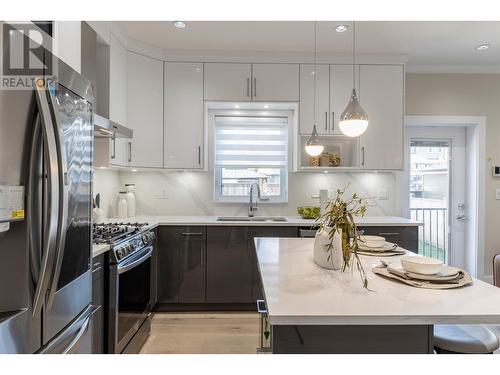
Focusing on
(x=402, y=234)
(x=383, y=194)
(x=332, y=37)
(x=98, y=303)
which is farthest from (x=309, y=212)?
(x=98, y=303)

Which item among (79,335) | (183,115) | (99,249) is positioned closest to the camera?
(79,335)

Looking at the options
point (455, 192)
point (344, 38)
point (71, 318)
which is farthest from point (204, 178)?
point (455, 192)

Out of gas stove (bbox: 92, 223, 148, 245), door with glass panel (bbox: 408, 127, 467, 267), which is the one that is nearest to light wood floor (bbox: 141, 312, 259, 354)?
gas stove (bbox: 92, 223, 148, 245)

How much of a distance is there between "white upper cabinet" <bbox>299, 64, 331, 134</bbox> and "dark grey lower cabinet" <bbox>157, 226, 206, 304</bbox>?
1.60 m

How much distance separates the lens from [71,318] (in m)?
1.41

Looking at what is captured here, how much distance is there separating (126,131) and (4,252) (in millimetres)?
1631

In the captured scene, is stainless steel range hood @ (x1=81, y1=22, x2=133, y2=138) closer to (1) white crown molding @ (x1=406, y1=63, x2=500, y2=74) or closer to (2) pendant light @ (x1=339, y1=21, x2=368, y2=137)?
(2) pendant light @ (x1=339, y1=21, x2=368, y2=137)

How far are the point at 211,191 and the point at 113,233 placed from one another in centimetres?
159

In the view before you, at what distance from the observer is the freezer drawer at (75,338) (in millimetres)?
1259

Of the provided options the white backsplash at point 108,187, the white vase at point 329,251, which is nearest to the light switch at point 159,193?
the white backsplash at point 108,187

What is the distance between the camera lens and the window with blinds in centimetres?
380

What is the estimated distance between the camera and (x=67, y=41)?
1577 mm

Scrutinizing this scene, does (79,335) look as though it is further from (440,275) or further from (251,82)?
(251,82)
